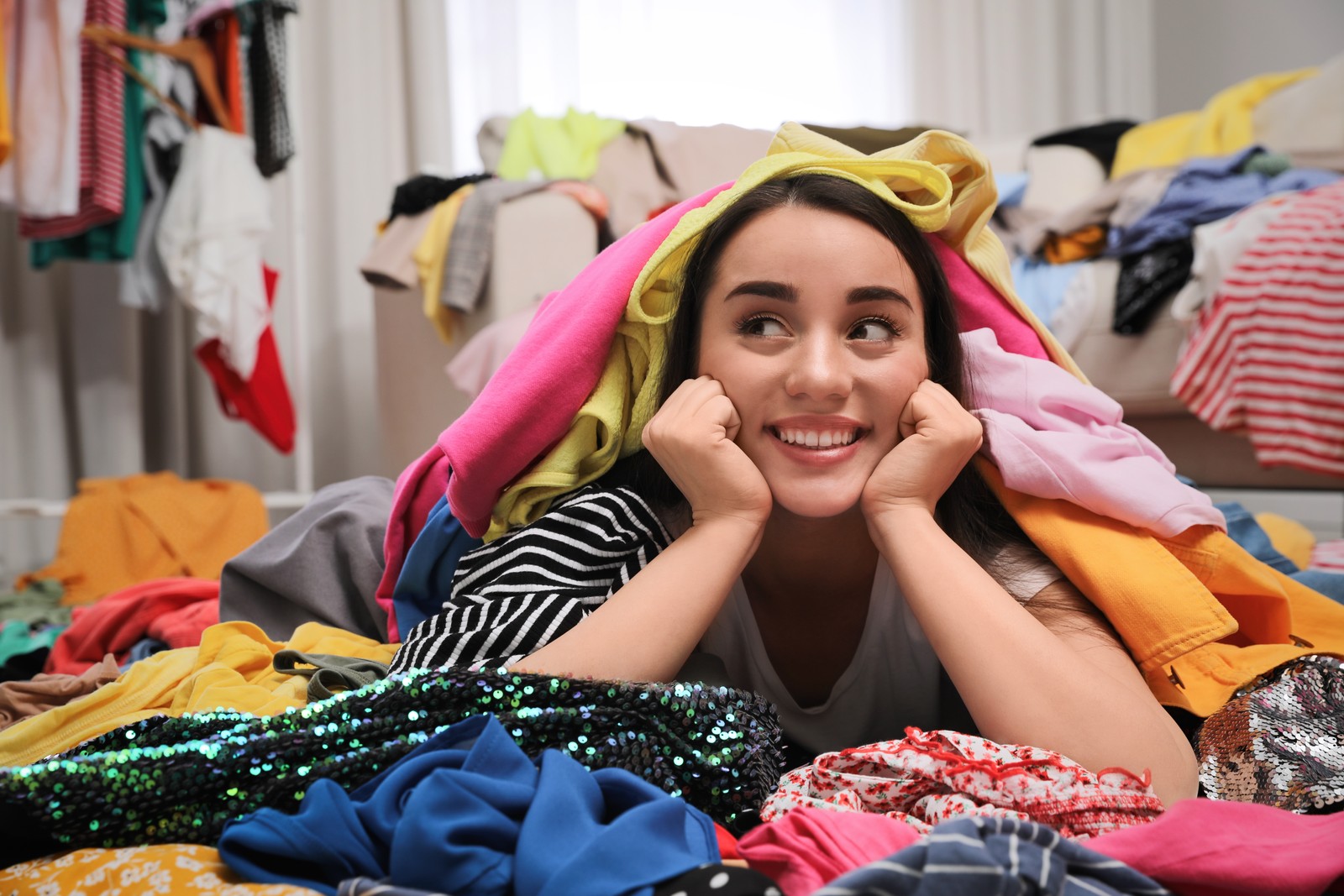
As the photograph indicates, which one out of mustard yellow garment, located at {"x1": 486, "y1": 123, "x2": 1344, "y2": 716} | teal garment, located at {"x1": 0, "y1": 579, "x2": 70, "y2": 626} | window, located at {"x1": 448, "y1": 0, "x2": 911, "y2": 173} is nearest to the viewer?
mustard yellow garment, located at {"x1": 486, "y1": 123, "x2": 1344, "y2": 716}

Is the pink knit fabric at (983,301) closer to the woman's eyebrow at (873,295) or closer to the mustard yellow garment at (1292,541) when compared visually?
the woman's eyebrow at (873,295)

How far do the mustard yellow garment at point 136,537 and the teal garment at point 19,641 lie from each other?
66cm

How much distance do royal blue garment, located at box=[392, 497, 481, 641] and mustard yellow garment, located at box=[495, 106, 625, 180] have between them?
6.63ft

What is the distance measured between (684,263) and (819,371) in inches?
8.9

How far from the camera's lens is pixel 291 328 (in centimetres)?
336

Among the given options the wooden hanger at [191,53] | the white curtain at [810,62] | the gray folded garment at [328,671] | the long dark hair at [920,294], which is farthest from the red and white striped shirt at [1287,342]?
the wooden hanger at [191,53]

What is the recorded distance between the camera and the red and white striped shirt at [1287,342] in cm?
204

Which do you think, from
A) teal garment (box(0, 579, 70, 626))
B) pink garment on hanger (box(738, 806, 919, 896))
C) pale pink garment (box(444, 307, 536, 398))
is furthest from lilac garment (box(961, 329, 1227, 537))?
teal garment (box(0, 579, 70, 626))

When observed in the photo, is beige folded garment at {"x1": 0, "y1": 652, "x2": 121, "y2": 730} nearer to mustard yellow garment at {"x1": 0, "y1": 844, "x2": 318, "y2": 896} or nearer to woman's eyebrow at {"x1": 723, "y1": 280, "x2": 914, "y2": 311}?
mustard yellow garment at {"x1": 0, "y1": 844, "x2": 318, "y2": 896}

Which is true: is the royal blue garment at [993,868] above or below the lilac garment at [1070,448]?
below

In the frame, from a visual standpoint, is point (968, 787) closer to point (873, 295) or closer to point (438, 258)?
point (873, 295)

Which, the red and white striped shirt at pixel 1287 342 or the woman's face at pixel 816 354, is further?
the red and white striped shirt at pixel 1287 342

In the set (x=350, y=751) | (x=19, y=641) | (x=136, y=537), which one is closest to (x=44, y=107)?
(x=136, y=537)

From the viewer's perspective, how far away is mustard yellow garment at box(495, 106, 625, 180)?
9.77ft
